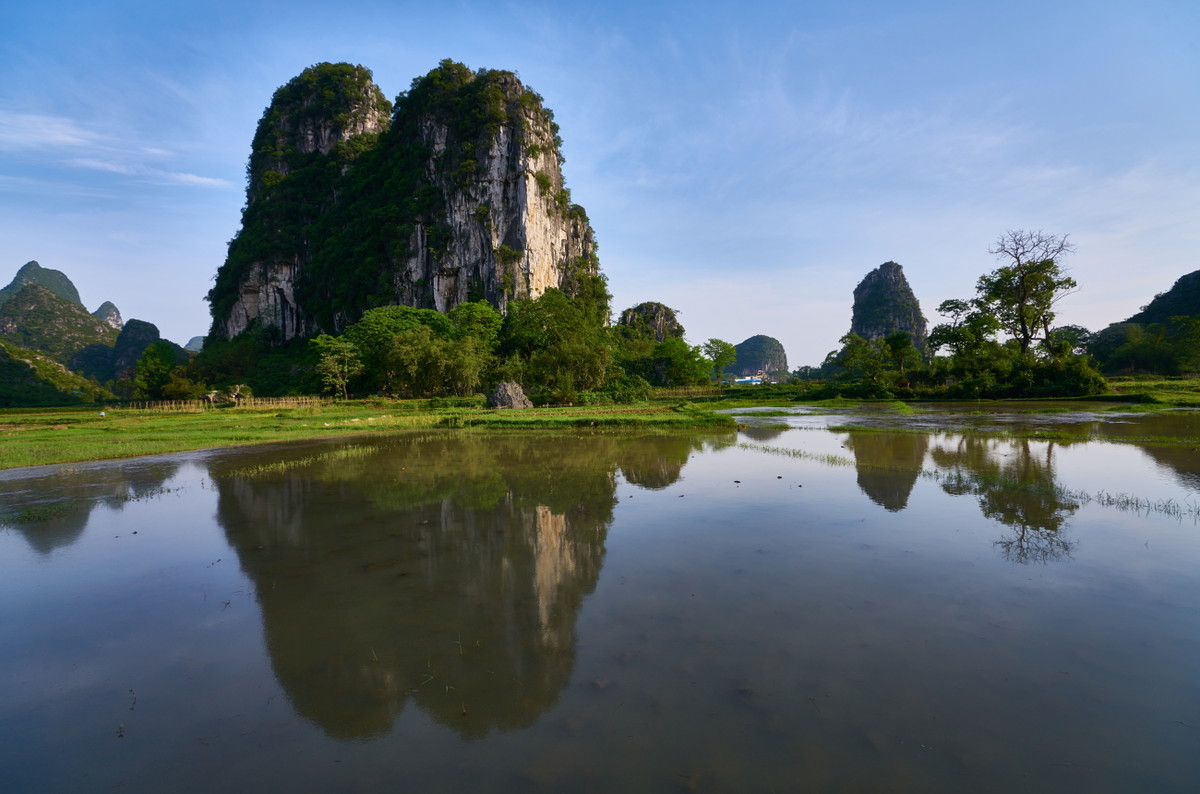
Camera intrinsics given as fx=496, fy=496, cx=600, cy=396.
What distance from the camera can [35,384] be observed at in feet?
201

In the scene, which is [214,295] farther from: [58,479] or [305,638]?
[305,638]

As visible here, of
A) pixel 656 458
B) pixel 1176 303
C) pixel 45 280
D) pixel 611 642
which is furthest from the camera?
pixel 45 280

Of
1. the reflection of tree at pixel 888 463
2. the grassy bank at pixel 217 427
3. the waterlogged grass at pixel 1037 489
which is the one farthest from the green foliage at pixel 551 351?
the waterlogged grass at pixel 1037 489

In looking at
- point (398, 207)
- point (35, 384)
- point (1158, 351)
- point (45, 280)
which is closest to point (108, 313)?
point (45, 280)

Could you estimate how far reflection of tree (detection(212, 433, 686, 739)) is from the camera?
165 inches

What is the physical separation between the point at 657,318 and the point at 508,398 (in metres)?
91.9

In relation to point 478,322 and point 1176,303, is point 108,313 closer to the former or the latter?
point 478,322

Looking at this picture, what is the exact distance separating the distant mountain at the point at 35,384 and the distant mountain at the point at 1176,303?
468 ft

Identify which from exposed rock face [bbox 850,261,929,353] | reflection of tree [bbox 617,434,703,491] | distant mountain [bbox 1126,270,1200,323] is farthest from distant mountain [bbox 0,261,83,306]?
distant mountain [bbox 1126,270,1200,323]

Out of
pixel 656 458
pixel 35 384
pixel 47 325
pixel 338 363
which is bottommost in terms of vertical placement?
pixel 656 458

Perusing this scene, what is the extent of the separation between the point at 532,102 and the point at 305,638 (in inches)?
3303

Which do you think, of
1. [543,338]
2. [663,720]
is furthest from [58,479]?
[543,338]

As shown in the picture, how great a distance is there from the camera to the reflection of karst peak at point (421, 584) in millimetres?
4188

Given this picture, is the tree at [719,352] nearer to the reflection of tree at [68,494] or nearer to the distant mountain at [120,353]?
the reflection of tree at [68,494]
